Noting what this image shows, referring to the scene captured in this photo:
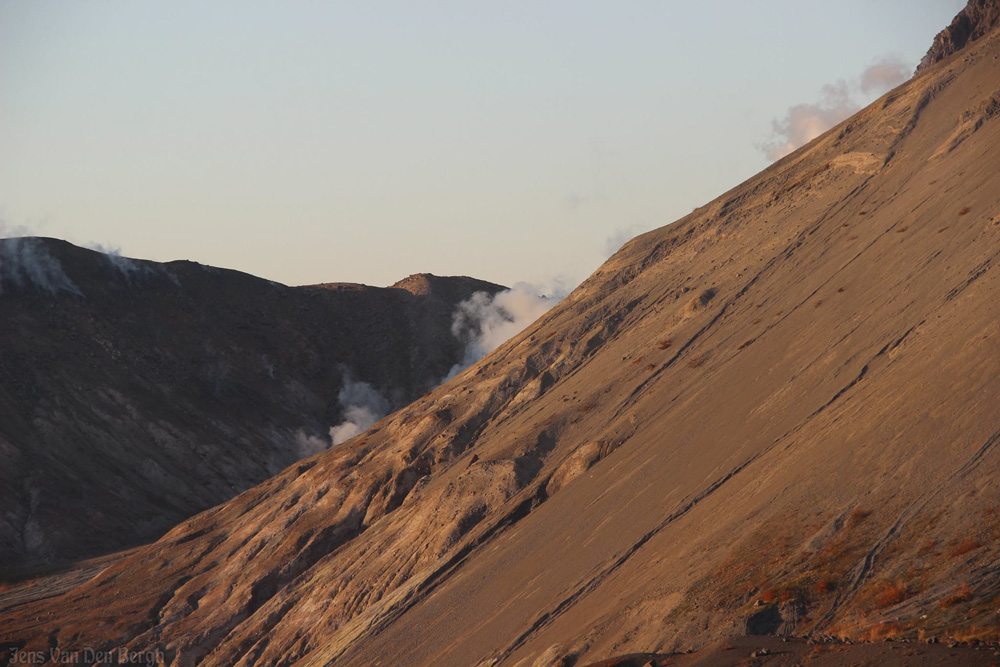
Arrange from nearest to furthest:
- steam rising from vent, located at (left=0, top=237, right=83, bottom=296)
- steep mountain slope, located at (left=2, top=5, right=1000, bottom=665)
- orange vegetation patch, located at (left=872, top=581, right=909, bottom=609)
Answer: orange vegetation patch, located at (left=872, top=581, right=909, bottom=609), steep mountain slope, located at (left=2, top=5, right=1000, bottom=665), steam rising from vent, located at (left=0, top=237, right=83, bottom=296)

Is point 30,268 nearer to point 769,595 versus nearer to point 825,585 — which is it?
point 769,595

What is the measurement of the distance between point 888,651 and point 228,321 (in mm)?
104980

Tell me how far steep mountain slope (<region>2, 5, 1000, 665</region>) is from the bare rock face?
41.7 feet

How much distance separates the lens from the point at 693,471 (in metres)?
45.2

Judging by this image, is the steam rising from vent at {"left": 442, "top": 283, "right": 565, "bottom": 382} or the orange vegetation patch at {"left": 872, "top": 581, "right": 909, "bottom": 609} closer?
the orange vegetation patch at {"left": 872, "top": 581, "right": 909, "bottom": 609}

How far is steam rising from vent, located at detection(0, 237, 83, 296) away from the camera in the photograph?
355 feet

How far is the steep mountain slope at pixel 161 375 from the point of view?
88.2 meters

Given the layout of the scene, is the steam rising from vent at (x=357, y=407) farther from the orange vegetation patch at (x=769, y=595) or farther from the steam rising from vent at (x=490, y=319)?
the orange vegetation patch at (x=769, y=595)

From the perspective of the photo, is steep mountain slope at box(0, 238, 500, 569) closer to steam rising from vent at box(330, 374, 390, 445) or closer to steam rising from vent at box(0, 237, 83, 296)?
steam rising from vent at box(0, 237, 83, 296)

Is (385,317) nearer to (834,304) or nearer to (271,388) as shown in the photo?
(271,388)

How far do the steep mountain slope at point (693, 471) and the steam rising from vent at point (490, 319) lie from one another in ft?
178

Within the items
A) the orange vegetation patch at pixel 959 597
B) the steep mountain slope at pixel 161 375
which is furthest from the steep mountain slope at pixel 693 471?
the steep mountain slope at pixel 161 375

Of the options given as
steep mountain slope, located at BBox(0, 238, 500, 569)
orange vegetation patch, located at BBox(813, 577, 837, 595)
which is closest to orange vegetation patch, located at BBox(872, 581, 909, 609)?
orange vegetation patch, located at BBox(813, 577, 837, 595)

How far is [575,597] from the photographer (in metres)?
40.8
